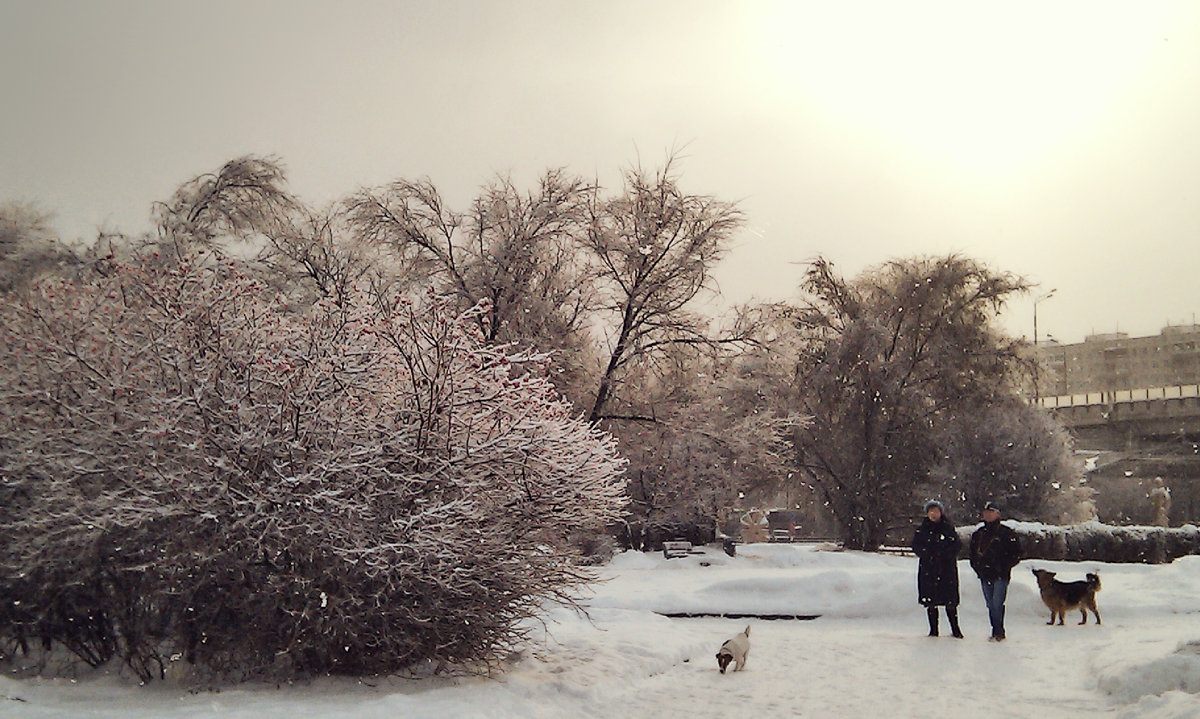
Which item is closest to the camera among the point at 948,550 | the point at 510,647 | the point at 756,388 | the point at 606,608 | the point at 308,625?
the point at 308,625

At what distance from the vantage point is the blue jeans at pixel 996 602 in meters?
12.2

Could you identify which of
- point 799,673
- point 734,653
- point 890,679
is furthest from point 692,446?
point 890,679

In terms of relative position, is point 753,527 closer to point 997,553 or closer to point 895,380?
point 895,380

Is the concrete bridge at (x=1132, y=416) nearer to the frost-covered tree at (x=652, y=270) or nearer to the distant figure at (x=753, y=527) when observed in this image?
the distant figure at (x=753, y=527)

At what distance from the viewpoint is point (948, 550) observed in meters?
12.7

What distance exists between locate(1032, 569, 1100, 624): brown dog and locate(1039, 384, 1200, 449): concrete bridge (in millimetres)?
31913

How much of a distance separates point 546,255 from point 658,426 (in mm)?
6195

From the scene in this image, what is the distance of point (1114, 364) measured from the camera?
39531 mm

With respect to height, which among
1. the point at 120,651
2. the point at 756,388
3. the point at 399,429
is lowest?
the point at 120,651

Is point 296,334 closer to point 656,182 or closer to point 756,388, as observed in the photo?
point 656,182

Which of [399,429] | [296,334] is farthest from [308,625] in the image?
[296,334]

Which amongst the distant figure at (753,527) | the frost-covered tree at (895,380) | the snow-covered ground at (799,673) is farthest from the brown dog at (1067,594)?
the distant figure at (753,527)

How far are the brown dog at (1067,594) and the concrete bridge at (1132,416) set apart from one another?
1256 inches

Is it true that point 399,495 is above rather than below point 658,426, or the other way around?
below
